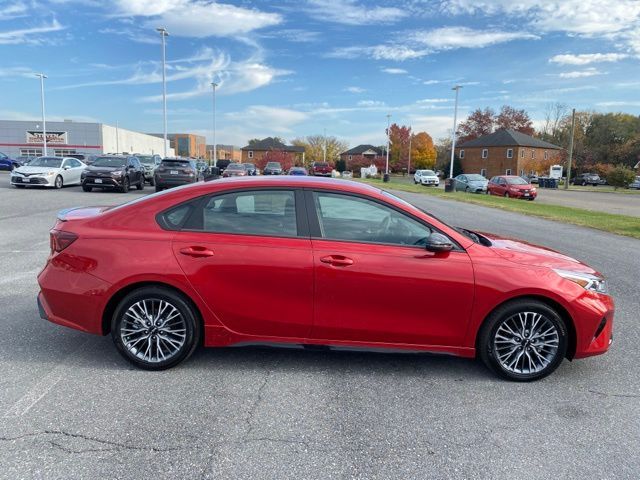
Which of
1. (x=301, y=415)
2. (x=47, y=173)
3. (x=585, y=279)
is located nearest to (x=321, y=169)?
(x=47, y=173)

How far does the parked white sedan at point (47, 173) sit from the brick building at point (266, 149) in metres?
85.4

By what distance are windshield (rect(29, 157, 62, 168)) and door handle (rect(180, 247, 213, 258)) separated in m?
21.4

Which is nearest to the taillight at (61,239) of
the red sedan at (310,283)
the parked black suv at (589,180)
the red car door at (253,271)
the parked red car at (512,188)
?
the red sedan at (310,283)

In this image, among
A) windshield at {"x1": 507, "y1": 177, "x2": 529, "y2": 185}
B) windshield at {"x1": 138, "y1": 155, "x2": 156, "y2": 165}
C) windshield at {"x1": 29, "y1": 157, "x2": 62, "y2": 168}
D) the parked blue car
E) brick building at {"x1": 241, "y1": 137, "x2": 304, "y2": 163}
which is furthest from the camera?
brick building at {"x1": 241, "y1": 137, "x2": 304, "y2": 163}

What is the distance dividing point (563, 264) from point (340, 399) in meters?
2.15

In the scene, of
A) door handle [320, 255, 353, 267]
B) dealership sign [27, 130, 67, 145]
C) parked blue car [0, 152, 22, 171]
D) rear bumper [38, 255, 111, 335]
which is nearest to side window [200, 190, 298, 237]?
door handle [320, 255, 353, 267]

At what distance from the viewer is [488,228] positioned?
531 inches

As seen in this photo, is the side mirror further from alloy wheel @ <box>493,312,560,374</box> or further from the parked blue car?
→ the parked blue car

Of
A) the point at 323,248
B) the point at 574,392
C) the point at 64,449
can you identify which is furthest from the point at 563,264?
the point at 64,449

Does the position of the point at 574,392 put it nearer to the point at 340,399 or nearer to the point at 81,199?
the point at 340,399

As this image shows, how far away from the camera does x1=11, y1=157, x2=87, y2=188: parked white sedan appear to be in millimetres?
20750

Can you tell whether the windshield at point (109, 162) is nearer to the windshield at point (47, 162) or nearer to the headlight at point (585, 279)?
the windshield at point (47, 162)

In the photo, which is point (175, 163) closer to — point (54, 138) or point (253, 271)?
point (253, 271)

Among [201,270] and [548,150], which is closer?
[201,270]
